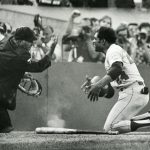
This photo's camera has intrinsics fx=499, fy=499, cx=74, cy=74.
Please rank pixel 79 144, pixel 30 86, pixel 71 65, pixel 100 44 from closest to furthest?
pixel 79 144 < pixel 100 44 < pixel 30 86 < pixel 71 65

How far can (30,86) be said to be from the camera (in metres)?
7.46

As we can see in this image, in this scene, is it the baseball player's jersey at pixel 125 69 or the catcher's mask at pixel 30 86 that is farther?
the catcher's mask at pixel 30 86

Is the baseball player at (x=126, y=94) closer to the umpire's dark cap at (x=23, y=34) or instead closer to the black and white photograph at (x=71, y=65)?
the black and white photograph at (x=71, y=65)

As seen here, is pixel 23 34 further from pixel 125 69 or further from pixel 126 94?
pixel 126 94

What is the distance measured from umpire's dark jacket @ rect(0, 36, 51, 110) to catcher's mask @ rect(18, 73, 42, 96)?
127 centimetres

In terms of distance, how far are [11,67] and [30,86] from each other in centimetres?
140

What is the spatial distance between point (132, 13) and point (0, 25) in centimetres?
239

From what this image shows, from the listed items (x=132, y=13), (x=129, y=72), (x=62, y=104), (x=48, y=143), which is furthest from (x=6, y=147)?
(x=132, y=13)

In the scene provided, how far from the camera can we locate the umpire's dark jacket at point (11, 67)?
6086 millimetres

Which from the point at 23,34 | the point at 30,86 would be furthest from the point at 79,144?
the point at 30,86

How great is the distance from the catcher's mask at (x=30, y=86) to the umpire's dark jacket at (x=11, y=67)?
1267mm

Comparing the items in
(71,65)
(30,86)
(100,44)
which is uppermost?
(100,44)

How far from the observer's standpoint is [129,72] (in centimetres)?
576

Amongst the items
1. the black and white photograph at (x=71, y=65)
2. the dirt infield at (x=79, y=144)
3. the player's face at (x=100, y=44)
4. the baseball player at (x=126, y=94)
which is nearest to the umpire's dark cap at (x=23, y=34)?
the black and white photograph at (x=71, y=65)
